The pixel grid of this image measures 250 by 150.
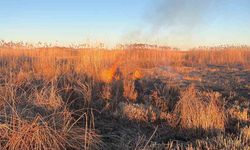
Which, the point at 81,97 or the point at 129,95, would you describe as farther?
the point at 129,95

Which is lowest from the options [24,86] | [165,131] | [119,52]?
[165,131]

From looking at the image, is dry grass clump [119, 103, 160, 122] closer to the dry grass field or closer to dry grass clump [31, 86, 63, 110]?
the dry grass field

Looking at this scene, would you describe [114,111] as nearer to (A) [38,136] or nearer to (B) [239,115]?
(B) [239,115]

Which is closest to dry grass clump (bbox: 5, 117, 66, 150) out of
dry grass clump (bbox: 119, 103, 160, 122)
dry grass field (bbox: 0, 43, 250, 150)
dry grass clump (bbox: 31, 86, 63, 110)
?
dry grass field (bbox: 0, 43, 250, 150)

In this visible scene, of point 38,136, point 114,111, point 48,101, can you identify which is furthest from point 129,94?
point 38,136

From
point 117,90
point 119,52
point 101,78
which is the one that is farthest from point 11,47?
point 117,90

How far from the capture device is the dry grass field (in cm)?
390

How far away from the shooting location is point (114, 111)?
6.09m

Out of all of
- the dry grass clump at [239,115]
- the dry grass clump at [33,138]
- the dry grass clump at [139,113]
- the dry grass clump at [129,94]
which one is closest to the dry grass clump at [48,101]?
the dry grass clump at [139,113]

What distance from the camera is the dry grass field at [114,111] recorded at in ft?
12.8

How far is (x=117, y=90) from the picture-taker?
7387 mm

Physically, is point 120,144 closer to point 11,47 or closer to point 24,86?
point 24,86

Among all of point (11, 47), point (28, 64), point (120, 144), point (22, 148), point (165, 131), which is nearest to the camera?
point (22, 148)

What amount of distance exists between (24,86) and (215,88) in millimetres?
4522
